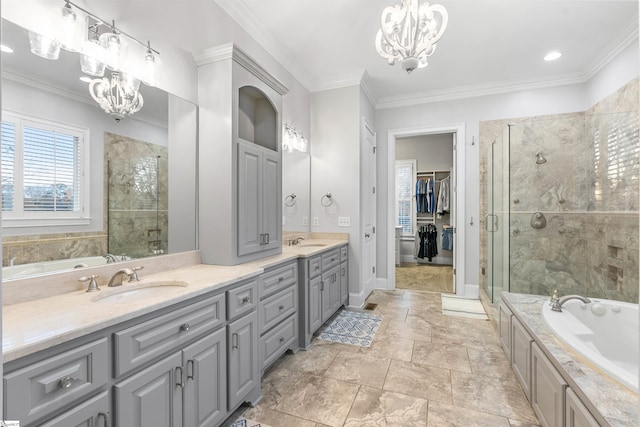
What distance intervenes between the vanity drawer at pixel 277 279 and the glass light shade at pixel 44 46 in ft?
5.29

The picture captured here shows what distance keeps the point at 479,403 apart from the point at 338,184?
256 centimetres

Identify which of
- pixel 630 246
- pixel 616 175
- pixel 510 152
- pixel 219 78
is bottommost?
pixel 630 246

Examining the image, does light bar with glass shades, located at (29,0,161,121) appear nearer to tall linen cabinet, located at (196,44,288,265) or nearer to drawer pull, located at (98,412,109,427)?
tall linen cabinet, located at (196,44,288,265)

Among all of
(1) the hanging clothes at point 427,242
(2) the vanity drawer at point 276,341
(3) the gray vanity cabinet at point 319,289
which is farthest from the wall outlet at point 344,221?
(1) the hanging clothes at point 427,242

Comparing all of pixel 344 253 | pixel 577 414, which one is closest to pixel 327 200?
pixel 344 253

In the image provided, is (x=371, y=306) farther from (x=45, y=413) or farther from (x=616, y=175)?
(x=45, y=413)

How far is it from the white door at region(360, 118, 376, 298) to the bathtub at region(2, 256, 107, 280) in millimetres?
2791

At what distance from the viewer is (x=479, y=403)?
199cm

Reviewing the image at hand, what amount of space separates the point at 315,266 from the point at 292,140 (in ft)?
4.90

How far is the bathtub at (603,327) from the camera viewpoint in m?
1.95

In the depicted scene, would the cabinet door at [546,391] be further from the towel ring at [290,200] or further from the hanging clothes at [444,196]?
the hanging clothes at [444,196]

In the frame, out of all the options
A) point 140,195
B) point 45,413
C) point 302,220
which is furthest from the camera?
point 302,220

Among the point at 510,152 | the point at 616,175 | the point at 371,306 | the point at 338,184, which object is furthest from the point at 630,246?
the point at 338,184

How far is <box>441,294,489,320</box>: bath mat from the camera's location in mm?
3561
